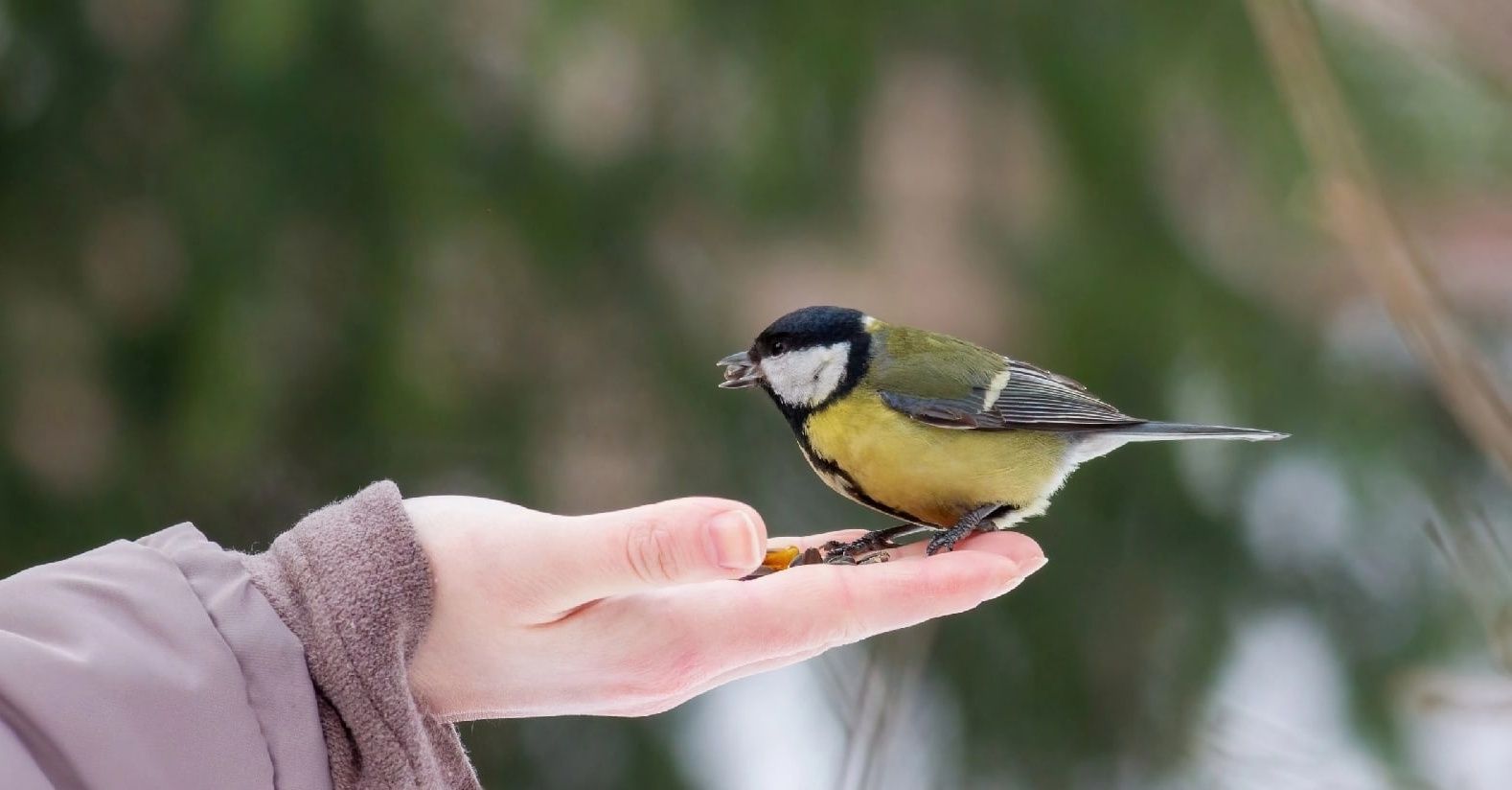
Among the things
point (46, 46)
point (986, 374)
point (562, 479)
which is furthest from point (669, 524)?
point (46, 46)

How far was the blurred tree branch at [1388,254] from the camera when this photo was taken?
17.1 inches

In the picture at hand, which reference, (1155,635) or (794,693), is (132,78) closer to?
(794,693)

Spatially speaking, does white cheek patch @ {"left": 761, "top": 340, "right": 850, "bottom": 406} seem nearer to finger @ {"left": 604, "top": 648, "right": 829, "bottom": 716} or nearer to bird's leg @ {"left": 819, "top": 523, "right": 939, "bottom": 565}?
bird's leg @ {"left": 819, "top": 523, "right": 939, "bottom": 565}

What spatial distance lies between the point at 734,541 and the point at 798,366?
0.43 metres

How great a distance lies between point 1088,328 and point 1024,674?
0.38 metres

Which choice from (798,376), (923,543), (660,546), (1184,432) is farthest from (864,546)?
(660,546)

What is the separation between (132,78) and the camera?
4.33 feet

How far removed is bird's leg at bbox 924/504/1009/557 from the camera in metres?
0.96

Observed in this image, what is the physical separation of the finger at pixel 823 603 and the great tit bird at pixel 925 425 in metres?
0.19

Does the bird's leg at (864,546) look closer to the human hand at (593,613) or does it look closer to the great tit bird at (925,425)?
the great tit bird at (925,425)

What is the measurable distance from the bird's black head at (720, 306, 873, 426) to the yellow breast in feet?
0.06

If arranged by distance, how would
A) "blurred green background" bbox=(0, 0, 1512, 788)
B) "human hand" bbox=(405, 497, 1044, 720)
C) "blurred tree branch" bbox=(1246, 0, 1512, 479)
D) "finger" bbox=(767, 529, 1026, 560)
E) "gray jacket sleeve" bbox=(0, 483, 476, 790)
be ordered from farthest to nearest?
"blurred green background" bbox=(0, 0, 1512, 788) → "finger" bbox=(767, 529, 1026, 560) → "human hand" bbox=(405, 497, 1044, 720) → "gray jacket sleeve" bbox=(0, 483, 476, 790) → "blurred tree branch" bbox=(1246, 0, 1512, 479)

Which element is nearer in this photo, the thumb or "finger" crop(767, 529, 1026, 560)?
the thumb

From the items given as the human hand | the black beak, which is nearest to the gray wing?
the black beak
